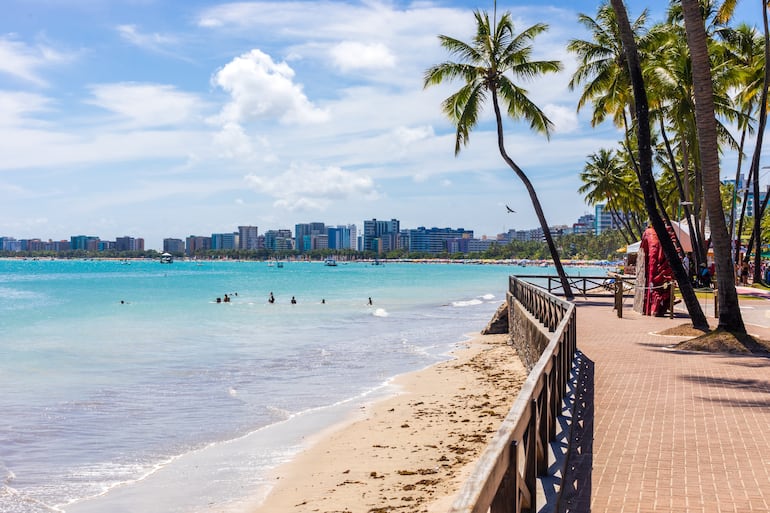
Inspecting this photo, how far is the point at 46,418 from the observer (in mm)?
15102

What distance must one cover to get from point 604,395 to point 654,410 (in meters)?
0.99

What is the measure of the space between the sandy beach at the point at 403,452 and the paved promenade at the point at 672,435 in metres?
2.01

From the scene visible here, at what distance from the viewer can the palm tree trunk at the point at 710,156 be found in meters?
14.8

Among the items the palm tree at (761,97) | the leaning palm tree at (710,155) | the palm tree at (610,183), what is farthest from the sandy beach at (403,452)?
the palm tree at (610,183)

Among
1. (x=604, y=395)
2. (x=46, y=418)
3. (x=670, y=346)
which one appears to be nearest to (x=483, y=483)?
(x=604, y=395)

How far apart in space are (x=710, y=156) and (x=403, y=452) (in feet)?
30.0

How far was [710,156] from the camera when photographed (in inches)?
591

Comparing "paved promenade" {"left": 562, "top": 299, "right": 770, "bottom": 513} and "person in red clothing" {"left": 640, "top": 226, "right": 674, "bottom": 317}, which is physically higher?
"person in red clothing" {"left": 640, "top": 226, "right": 674, "bottom": 317}

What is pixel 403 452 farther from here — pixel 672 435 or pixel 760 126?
pixel 760 126

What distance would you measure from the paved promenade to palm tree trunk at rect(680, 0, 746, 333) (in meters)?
1.58

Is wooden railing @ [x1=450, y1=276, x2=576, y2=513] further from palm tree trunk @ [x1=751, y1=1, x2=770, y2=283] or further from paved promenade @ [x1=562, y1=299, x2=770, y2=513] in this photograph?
palm tree trunk @ [x1=751, y1=1, x2=770, y2=283]

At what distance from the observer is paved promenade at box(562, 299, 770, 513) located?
571 centimetres

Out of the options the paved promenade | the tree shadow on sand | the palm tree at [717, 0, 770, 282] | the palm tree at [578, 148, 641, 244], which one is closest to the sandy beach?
the tree shadow on sand

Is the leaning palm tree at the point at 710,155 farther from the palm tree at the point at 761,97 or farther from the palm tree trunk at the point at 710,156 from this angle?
the palm tree at the point at 761,97
